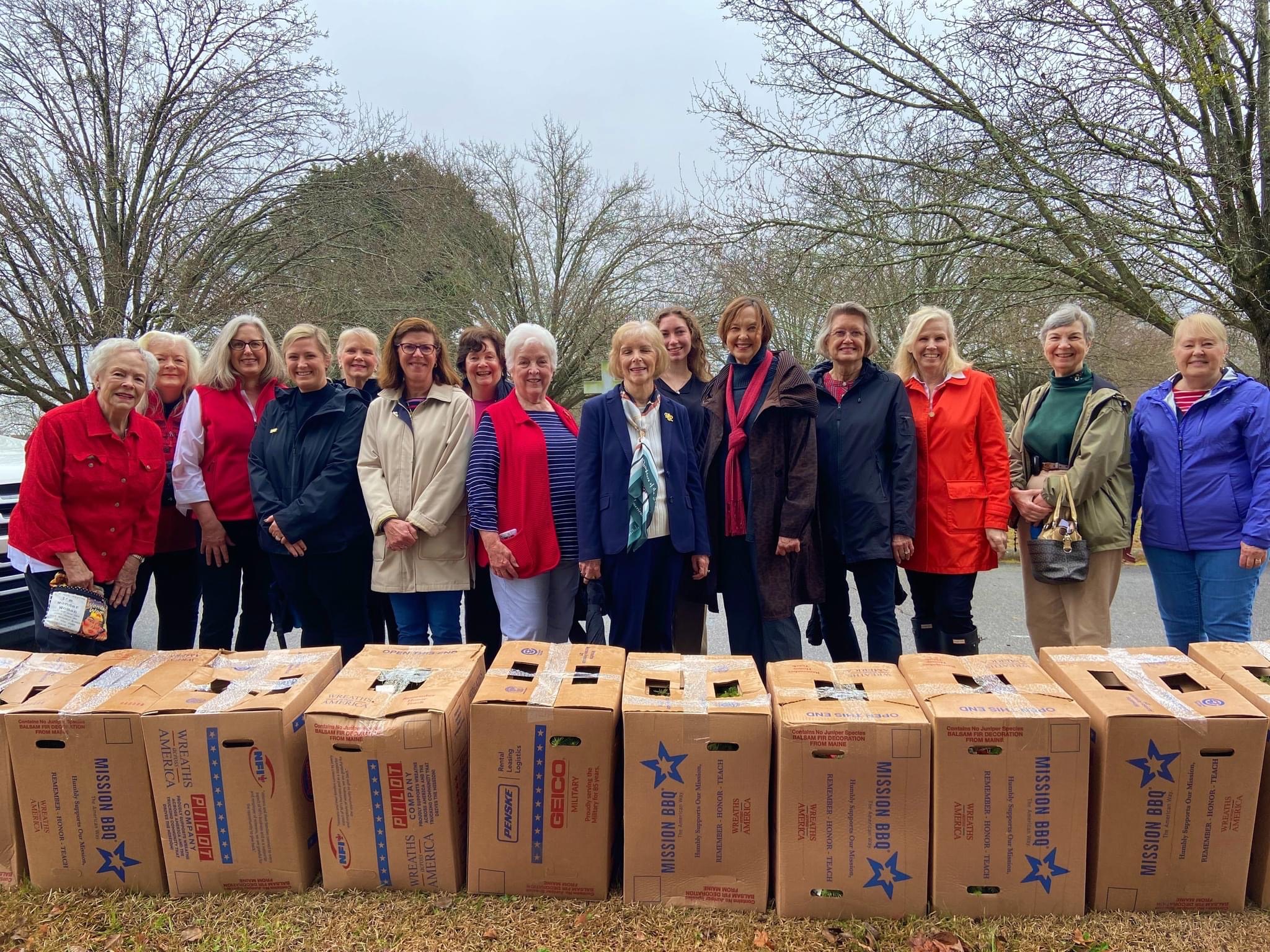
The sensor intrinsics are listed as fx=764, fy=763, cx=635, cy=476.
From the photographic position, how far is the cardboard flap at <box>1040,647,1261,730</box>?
Answer: 2.10 metres

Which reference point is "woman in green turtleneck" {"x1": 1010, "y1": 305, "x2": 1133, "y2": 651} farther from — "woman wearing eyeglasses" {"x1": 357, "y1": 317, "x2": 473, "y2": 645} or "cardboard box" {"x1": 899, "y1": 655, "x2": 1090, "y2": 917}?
"woman wearing eyeglasses" {"x1": 357, "y1": 317, "x2": 473, "y2": 645}

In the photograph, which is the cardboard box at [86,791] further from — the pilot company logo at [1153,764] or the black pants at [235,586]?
the pilot company logo at [1153,764]

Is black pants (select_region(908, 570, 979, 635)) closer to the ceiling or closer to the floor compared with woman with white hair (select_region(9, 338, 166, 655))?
closer to the floor

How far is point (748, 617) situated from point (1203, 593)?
1.94 meters

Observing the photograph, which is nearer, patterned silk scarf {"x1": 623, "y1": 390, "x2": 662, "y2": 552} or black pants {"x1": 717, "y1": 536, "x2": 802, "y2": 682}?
patterned silk scarf {"x1": 623, "y1": 390, "x2": 662, "y2": 552}

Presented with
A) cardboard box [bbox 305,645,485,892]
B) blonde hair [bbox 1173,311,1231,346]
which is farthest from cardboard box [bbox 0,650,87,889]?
blonde hair [bbox 1173,311,1231,346]

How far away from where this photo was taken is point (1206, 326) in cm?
330

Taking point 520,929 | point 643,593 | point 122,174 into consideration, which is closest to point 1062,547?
point 643,593

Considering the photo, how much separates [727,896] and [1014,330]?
37.0 feet

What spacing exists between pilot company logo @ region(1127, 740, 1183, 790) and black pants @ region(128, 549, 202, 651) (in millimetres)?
3862

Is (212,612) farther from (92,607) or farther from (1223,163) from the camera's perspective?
(1223,163)

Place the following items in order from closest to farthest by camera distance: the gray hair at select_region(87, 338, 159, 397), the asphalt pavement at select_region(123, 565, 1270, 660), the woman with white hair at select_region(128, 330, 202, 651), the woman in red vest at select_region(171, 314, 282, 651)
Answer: the gray hair at select_region(87, 338, 159, 397)
the woman in red vest at select_region(171, 314, 282, 651)
the woman with white hair at select_region(128, 330, 202, 651)
the asphalt pavement at select_region(123, 565, 1270, 660)

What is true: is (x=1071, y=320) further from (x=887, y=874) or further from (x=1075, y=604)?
(x=887, y=874)

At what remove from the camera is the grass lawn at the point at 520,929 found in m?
2.04
